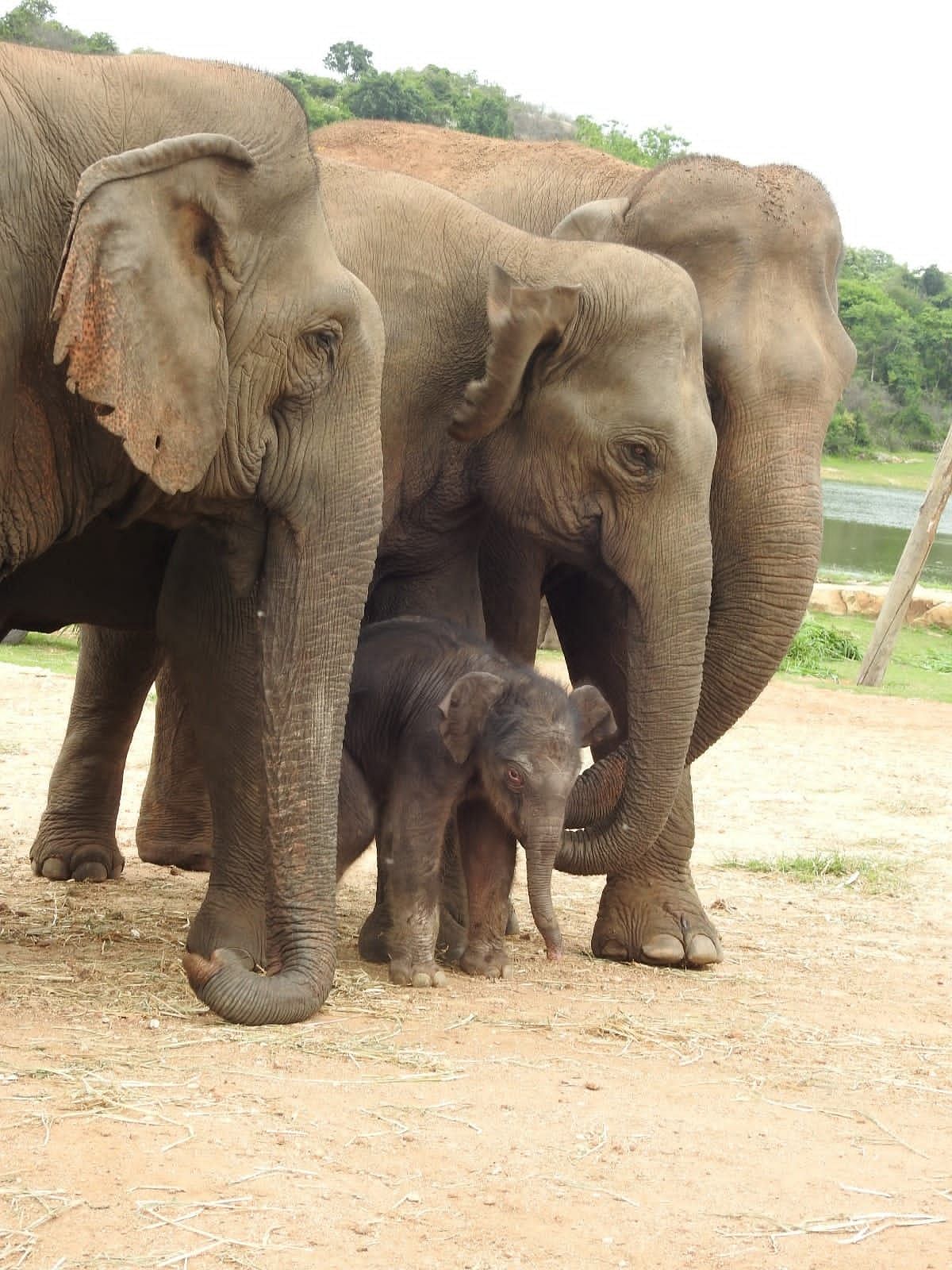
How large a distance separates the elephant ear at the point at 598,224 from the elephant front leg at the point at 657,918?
5.66ft

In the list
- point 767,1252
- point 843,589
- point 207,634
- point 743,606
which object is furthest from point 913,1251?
point 843,589

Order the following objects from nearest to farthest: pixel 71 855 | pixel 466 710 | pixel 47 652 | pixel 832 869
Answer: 1. pixel 466 710
2. pixel 71 855
3. pixel 832 869
4. pixel 47 652

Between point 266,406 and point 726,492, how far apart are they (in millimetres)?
1888

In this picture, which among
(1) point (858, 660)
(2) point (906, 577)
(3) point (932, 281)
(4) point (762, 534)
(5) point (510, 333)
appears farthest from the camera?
(3) point (932, 281)

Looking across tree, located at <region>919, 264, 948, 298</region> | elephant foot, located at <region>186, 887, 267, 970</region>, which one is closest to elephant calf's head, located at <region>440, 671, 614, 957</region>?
elephant foot, located at <region>186, 887, 267, 970</region>

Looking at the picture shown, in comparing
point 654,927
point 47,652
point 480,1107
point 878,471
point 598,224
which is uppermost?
point 598,224

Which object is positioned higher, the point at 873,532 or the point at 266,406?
the point at 266,406

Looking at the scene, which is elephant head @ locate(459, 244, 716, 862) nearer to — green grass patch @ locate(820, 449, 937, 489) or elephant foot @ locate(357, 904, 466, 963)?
elephant foot @ locate(357, 904, 466, 963)

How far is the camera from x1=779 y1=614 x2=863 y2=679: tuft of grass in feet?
54.1

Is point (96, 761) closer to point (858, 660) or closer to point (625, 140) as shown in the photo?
Result: point (858, 660)

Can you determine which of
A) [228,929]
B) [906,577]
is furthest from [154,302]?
[906,577]

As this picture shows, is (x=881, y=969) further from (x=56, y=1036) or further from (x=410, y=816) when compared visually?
(x=56, y=1036)

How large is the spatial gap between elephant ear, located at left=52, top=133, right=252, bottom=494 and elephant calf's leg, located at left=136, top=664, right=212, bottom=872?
110 inches

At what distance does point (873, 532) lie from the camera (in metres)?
39.8
